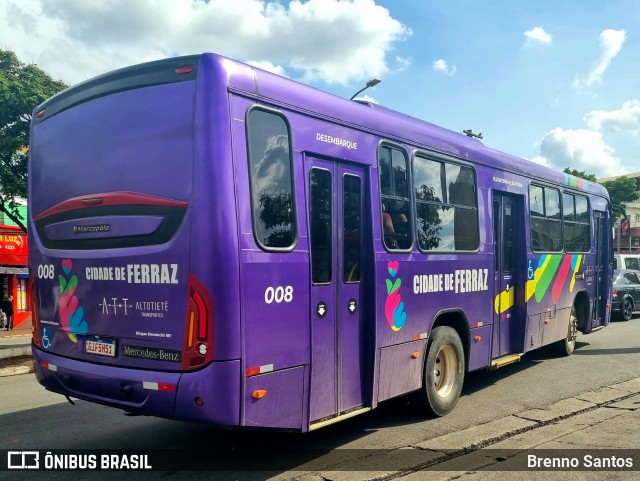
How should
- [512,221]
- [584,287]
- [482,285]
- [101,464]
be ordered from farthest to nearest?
[584,287] → [512,221] → [482,285] → [101,464]

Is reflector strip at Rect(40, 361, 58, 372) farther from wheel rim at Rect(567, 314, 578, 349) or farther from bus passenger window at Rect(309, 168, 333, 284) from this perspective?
wheel rim at Rect(567, 314, 578, 349)

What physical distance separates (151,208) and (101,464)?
2.48m

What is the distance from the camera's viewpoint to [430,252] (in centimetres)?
645

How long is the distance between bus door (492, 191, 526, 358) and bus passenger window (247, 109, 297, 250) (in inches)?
172

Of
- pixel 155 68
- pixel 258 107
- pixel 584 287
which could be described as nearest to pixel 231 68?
pixel 258 107

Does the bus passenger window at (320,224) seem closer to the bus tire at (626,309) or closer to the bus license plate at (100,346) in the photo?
the bus license plate at (100,346)

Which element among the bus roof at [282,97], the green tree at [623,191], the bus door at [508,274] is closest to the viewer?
the bus roof at [282,97]

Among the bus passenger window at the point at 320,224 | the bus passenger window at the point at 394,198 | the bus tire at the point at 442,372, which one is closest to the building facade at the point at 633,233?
the bus tire at the point at 442,372

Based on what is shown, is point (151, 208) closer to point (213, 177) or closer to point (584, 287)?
point (213, 177)

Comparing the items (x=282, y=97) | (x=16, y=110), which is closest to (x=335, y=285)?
(x=282, y=97)

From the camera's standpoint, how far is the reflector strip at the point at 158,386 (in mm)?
4094

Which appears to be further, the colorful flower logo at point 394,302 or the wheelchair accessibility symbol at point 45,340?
the colorful flower logo at point 394,302

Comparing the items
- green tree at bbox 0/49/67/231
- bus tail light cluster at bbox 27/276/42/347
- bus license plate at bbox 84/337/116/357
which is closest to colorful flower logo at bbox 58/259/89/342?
bus license plate at bbox 84/337/116/357

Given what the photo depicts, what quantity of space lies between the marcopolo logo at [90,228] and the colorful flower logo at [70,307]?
286mm
